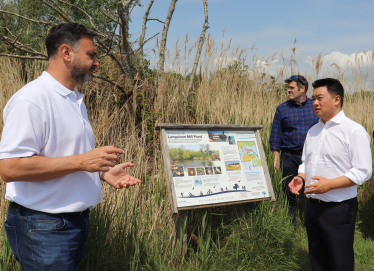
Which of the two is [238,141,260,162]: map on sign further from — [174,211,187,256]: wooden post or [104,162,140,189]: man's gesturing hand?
[104,162,140,189]: man's gesturing hand

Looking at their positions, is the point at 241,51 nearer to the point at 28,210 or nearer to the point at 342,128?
the point at 342,128

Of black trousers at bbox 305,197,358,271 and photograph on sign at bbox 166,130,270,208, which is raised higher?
photograph on sign at bbox 166,130,270,208

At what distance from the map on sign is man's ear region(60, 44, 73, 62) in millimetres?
1990

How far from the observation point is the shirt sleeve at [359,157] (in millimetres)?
1960

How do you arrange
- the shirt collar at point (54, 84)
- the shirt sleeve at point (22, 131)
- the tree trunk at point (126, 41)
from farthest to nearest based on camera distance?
the tree trunk at point (126, 41) < the shirt collar at point (54, 84) < the shirt sleeve at point (22, 131)

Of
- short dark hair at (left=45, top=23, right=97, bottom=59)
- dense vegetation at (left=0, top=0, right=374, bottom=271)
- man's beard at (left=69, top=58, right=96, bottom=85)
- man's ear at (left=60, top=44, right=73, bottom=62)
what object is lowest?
dense vegetation at (left=0, top=0, right=374, bottom=271)

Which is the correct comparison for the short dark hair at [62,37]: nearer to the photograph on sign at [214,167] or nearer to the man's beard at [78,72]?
the man's beard at [78,72]

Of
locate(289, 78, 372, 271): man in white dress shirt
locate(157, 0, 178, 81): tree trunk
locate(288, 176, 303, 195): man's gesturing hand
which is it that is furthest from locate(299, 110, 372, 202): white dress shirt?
locate(157, 0, 178, 81): tree trunk

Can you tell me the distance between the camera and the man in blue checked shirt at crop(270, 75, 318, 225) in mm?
3770

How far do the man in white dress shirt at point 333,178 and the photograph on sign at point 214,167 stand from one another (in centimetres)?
65

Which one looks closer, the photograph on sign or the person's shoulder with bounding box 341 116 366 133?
the person's shoulder with bounding box 341 116 366 133

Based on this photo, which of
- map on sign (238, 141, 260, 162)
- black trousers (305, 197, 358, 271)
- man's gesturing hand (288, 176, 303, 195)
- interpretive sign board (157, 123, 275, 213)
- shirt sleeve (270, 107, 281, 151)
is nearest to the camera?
black trousers (305, 197, 358, 271)

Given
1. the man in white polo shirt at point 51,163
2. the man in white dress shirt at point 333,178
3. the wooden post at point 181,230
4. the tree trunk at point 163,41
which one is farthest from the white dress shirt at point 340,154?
the tree trunk at point 163,41

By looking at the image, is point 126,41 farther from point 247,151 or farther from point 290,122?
point 290,122
